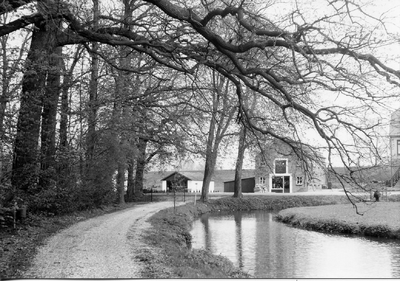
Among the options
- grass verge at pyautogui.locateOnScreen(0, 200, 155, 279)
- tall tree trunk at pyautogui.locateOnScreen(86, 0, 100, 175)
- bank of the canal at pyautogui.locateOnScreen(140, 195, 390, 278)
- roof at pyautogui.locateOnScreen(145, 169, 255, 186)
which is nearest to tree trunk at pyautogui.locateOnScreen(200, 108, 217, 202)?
roof at pyautogui.locateOnScreen(145, 169, 255, 186)

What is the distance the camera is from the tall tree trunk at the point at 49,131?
879 cm

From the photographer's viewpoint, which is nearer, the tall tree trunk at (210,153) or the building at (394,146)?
the building at (394,146)

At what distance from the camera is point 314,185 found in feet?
22.3

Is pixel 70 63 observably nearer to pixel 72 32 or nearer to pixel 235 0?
pixel 72 32

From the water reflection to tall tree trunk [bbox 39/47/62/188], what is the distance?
3.60m

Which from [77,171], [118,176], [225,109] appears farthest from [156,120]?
[118,176]

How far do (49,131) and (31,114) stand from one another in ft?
4.81

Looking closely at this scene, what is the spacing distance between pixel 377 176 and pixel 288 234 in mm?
7756

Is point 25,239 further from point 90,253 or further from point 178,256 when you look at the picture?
point 178,256

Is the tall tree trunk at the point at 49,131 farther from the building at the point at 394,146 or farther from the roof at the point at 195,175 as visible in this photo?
the roof at the point at 195,175

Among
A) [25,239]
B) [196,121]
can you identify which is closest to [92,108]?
[196,121]

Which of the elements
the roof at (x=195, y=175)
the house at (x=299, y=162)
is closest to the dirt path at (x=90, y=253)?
the house at (x=299, y=162)

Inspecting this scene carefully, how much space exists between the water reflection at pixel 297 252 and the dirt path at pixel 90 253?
202 cm

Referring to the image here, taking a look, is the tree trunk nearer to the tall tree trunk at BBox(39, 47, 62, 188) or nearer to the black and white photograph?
the black and white photograph
